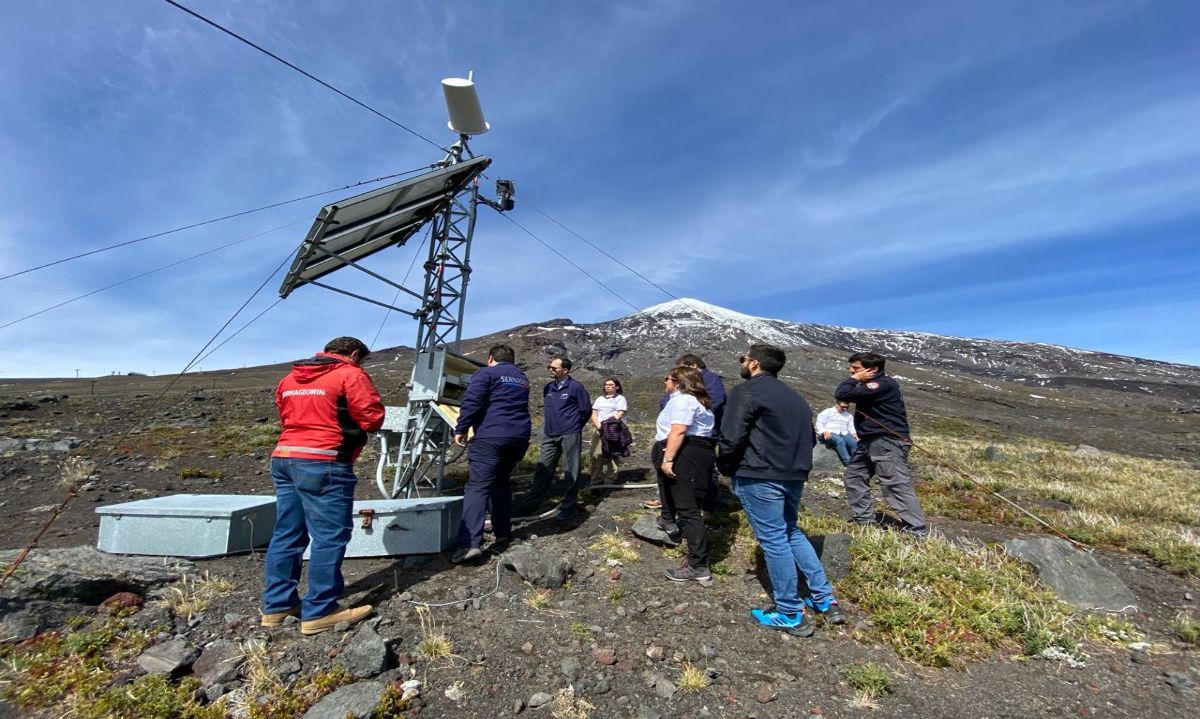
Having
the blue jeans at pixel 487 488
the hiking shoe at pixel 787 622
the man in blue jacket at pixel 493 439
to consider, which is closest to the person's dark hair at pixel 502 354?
the man in blue jacket at pixel 493 439

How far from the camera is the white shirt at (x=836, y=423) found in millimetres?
8938

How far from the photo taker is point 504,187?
9.26 m

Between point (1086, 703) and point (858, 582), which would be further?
point (858, 582)

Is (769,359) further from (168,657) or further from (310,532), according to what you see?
(168,657)

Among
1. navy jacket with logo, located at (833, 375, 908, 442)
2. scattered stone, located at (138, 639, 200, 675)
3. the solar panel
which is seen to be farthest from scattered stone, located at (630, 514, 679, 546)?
the solar panel

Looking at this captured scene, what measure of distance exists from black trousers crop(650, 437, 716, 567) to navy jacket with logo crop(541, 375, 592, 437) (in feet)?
8.20

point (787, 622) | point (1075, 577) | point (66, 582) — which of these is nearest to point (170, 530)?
point (66, 582)

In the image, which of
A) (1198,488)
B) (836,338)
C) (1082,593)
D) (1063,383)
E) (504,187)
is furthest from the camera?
(836,338)

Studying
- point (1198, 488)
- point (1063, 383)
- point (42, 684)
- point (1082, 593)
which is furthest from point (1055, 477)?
point (1063, 383)

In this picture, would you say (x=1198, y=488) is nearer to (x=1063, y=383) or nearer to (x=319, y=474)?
(x=319, y=474)

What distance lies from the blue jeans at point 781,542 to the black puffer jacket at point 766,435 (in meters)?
0.11

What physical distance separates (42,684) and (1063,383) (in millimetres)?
144545

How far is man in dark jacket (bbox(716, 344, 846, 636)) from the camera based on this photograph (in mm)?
4312

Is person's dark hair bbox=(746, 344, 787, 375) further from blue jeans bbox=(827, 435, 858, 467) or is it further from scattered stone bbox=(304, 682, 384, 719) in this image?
blue jeans bbox=(827, 435, 858, 467)
